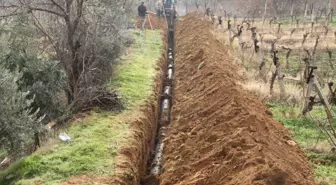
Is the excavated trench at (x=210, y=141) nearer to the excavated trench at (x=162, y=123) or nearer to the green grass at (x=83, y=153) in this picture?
the excavated trench at (x=162, y=123)

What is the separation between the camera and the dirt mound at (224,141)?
8.32 meters

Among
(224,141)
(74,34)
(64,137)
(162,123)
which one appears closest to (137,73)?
(162,123)

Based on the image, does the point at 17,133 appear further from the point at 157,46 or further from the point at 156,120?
the point at 157,46

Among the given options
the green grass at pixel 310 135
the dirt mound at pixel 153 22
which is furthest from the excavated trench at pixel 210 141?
the dirt mound at pixel 153 22

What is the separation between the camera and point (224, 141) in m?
10.2

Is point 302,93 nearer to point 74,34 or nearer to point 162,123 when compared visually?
point 162,123

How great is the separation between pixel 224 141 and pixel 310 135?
100 inches

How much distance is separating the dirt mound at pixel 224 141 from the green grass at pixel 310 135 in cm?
27

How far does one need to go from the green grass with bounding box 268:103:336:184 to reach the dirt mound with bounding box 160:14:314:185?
268 millimetres

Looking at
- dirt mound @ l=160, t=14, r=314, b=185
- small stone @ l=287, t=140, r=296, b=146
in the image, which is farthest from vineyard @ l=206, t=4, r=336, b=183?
dirt mound @ l=160, t=14, r=314, b=185

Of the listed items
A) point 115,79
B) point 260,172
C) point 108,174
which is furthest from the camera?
point 115,79

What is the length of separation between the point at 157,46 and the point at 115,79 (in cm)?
979

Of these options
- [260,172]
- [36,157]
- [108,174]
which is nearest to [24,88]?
[36,157]

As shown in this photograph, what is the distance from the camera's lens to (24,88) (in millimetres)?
12234
